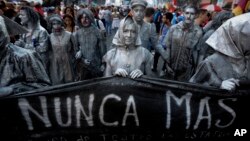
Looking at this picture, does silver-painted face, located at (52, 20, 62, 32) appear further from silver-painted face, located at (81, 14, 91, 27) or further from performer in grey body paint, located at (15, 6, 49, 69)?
silver-painted face, located at (81, 14, 91, 27)

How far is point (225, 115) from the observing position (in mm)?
3441

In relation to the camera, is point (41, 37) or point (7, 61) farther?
point (41, 37)

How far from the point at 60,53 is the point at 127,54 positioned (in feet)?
7.53

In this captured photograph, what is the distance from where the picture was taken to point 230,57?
11.8 ft

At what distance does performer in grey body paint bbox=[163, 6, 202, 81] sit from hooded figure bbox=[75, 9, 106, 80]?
1.31 meters

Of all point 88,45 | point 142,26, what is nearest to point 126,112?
point 142,26

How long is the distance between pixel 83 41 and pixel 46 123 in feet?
10.5

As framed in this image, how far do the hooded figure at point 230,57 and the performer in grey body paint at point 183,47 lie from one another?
2409 mm

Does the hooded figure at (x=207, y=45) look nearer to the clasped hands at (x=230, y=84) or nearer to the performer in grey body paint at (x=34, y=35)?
the clasped hands at (x=230, y=84)

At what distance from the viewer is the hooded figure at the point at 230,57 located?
341cm

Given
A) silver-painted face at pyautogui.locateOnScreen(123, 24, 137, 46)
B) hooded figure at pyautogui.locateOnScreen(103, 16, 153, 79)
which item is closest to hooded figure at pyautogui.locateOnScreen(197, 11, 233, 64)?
hooded figure at pyautogui.locateOnScreen(103, 16, 153, 79)

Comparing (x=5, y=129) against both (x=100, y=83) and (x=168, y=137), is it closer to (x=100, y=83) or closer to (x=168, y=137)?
(x=100, y=83)

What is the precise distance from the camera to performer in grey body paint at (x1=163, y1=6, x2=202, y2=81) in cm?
612

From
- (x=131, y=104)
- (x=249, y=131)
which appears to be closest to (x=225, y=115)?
(x=249, y=131)
